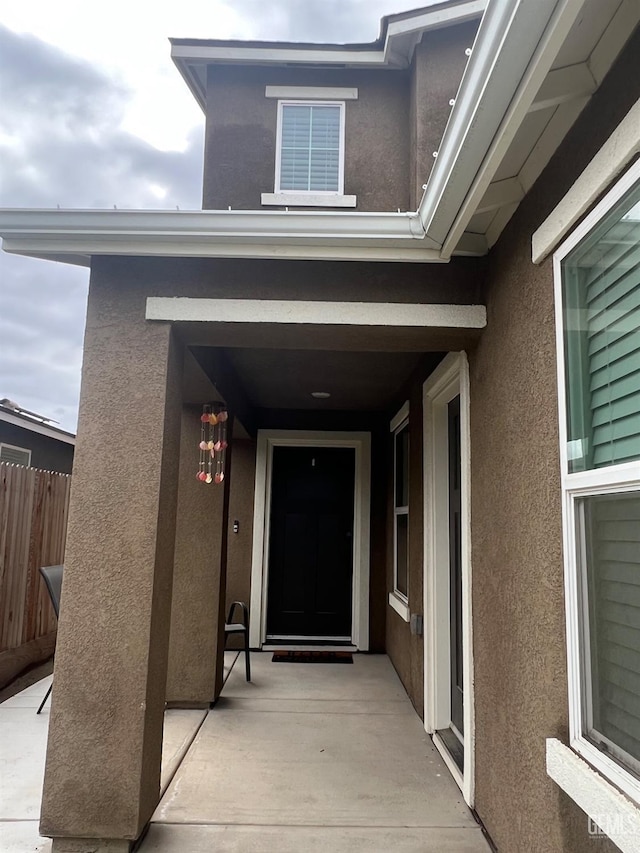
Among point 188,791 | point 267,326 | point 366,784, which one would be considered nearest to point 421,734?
point 366,784

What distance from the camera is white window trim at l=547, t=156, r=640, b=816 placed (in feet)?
4.83

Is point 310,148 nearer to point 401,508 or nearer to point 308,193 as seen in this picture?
point 308,193

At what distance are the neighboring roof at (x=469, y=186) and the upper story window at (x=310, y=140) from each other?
252 cm

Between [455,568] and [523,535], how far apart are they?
156cm

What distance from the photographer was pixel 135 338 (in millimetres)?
2689

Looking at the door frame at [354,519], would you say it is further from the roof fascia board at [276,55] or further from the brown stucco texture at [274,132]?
the roof fascia board at [276,55]

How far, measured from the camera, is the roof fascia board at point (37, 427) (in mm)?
7207

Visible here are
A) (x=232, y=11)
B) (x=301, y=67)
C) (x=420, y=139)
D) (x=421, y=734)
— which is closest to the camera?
(x=421, y=734)

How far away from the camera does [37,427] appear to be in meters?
7.93

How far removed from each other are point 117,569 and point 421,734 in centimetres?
246

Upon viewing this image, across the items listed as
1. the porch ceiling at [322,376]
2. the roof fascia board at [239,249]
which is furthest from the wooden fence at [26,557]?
the roof fascia board at [239,249]

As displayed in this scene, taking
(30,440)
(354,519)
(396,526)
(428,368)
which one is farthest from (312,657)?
(30,440)

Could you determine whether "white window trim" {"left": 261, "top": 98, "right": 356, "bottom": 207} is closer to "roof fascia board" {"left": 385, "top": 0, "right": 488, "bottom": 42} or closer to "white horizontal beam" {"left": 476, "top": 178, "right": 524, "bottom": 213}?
"roof fascia board" {"left": 385, "top": 0, "right": 488, "bottom": 42}

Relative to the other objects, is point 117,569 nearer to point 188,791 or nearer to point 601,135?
point 188,791
